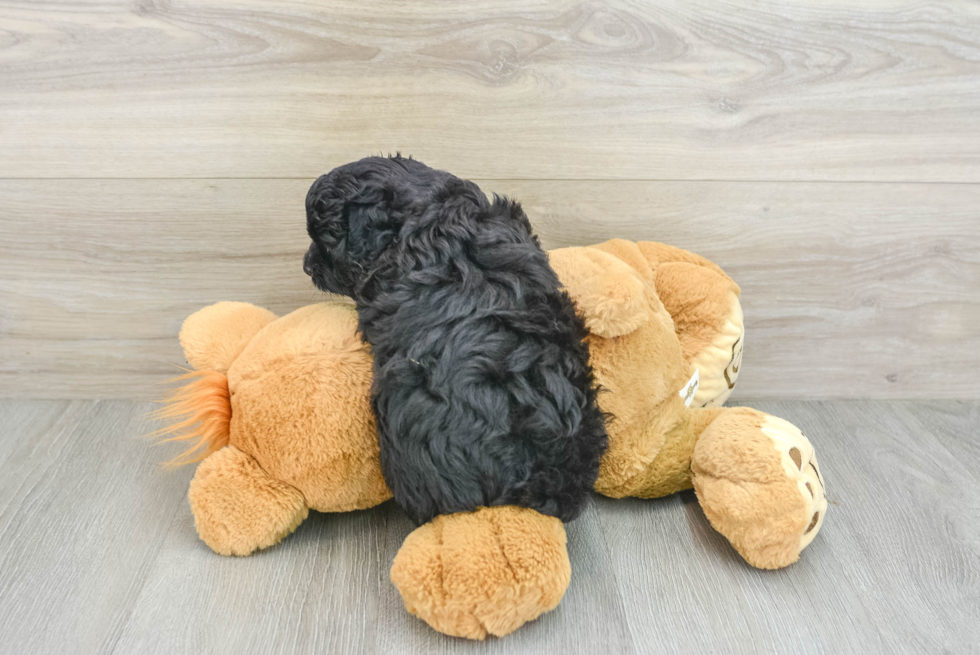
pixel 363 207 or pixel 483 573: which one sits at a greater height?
pixel 363 207

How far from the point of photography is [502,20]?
2.48 feet

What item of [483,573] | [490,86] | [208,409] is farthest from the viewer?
[490,86]

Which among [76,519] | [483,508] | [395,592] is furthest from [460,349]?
[76,519]

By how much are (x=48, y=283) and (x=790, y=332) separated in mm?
952

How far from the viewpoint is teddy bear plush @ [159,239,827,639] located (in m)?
0.56

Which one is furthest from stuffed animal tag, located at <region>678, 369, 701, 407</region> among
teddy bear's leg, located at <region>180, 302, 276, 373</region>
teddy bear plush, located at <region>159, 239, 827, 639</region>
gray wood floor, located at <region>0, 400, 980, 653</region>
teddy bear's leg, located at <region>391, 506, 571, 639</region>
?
teddy bear's leg, located at <region>180, 302, 276, 373</region>

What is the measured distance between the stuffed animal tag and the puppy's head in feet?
1.08

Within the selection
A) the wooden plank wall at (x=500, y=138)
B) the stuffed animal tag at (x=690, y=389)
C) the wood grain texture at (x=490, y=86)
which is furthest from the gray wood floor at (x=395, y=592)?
the wood grain texture at (x=490, y=86)

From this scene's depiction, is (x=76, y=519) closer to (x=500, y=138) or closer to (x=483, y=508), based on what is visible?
(x=483, y=508)

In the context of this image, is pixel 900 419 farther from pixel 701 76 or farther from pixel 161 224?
pixel 161 224

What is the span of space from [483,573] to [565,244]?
0.44m

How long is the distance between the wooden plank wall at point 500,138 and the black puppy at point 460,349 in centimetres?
22

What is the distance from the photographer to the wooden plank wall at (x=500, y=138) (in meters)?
0.76

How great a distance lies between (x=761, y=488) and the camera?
0.62 m
